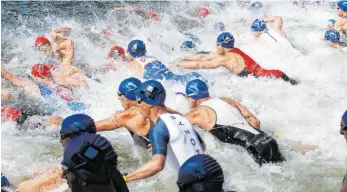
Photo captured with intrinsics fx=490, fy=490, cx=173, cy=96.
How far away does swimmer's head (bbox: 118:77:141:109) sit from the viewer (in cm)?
566

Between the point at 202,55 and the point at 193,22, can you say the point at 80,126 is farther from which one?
the point at 193,22

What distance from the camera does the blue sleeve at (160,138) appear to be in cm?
438

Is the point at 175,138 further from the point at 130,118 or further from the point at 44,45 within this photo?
the point at 44,45

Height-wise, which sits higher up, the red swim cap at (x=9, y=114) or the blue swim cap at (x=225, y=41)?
the blue swim cap at (x=225, y=41)

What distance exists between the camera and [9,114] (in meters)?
7.08

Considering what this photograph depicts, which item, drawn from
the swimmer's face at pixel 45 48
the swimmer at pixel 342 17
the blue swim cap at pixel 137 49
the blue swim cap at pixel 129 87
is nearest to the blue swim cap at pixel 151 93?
the blue swim cap at pixel 129 87

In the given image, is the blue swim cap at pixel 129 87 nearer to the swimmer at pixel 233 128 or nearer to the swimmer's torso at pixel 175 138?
the swimmer at pixel 233 128

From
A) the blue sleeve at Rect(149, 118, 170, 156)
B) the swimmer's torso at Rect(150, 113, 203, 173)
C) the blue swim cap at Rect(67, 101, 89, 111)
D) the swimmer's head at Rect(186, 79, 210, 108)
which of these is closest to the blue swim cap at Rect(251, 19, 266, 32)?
the blue swim cap at Rect(67, 101, 89, 111)

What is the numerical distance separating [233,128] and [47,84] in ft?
11.2

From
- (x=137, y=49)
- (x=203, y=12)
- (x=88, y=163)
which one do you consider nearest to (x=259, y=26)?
(x=137, y=49)

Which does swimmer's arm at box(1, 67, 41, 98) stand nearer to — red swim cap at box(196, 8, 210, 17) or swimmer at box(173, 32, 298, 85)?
swimmer at box(173, 32, 298, 85)

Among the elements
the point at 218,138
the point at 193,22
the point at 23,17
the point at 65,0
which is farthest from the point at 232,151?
the point at 65,0

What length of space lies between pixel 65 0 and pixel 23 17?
279 cm

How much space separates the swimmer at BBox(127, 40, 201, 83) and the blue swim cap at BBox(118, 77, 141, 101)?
2593 mm
